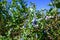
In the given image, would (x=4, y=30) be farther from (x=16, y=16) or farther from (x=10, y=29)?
(x=16, y=16)

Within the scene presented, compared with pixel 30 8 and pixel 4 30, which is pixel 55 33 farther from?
pixel 4 30

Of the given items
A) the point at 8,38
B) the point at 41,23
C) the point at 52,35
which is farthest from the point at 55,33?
the point at 8,38

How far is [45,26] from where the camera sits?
12.2 feet

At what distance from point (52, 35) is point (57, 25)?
23cm

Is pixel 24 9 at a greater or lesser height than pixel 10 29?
greater

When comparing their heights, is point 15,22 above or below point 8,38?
above

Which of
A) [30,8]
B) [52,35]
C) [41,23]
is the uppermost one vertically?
[30,8]

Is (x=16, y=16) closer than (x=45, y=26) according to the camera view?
No

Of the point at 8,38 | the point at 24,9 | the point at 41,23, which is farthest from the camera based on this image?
the point at 24,9

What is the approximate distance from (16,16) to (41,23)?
0.62m

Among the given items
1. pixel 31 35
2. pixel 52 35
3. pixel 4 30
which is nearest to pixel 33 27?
pixel 31 35

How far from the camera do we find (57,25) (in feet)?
12.5

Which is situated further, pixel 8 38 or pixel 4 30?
pixel 4 30

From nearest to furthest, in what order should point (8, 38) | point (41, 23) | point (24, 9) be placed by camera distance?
1. point (41, 23)
2. point (8, 38)
3. point (24, 9)
